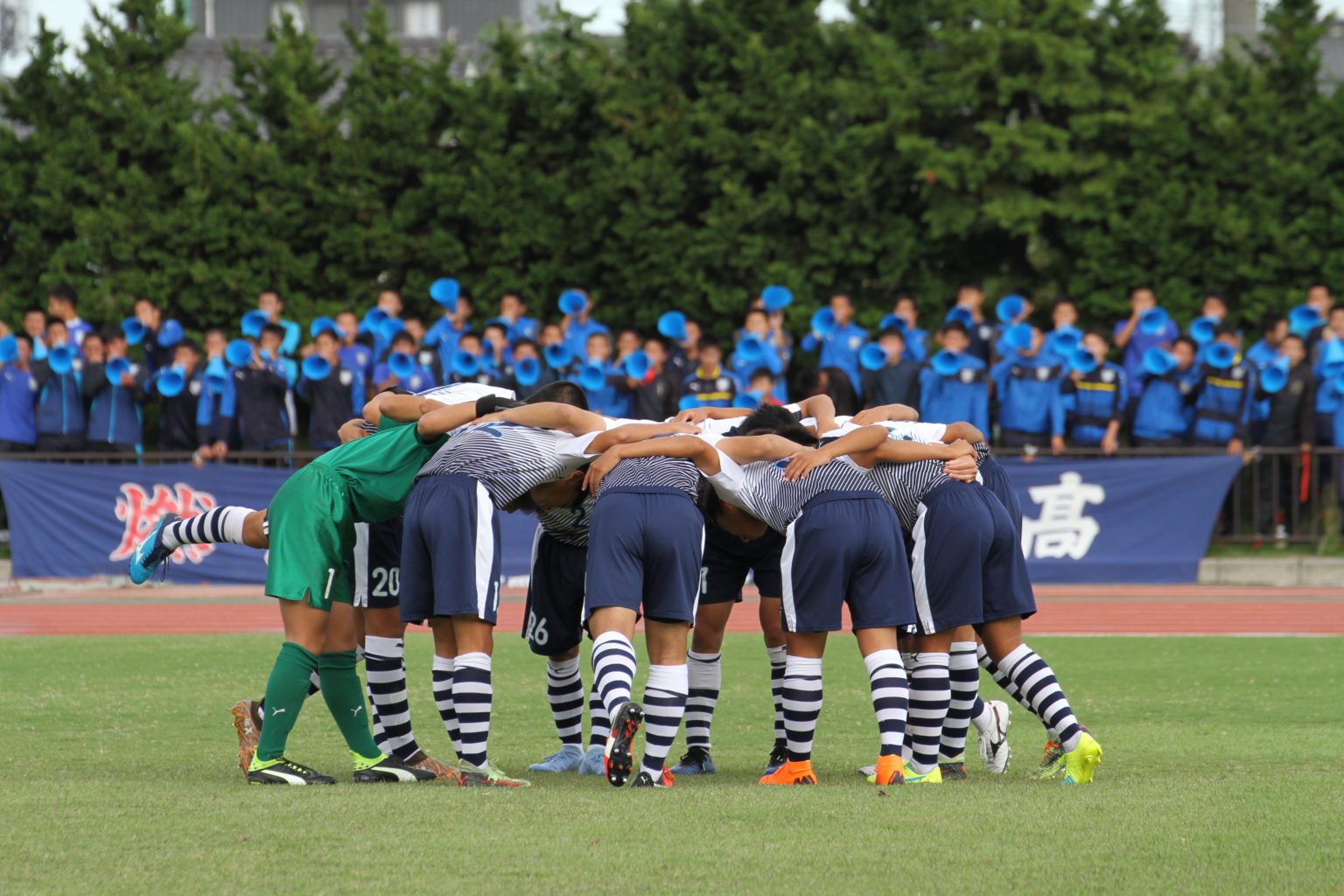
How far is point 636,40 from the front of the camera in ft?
65.6

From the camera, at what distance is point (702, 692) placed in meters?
7.29

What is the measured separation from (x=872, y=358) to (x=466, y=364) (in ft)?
14.4

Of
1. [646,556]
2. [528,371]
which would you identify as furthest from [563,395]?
[528,371]

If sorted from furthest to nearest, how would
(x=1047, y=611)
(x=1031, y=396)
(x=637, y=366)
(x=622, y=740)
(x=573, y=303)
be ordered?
(x=573, y=303) < (x=637, y=366) < (x=1031, y=396) < (x=1047, y=611) < (x=622, y=740)

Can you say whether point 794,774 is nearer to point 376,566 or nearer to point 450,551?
point 450,551

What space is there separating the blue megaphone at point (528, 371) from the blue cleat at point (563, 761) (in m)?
10.0

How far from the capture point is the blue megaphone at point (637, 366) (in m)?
Result: 17.4

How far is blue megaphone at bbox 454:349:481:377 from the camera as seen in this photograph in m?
17.3

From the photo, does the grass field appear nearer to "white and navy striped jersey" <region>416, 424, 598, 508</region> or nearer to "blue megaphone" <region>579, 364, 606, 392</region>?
"white and navy striped jersey" <region>416, 424, 598, 508</region>

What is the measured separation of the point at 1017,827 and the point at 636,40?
53.4 ft

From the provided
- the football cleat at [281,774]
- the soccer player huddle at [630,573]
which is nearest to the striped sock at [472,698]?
the soccer player huddle at [630,573]

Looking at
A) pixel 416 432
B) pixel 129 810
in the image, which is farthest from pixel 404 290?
pixel 129 810

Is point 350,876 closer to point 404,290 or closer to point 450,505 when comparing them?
point 450,505

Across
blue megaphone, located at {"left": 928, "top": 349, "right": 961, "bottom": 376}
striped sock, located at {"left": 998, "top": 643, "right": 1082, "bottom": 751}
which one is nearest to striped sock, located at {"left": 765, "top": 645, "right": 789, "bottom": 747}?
striped sock, located at {"left": 998, "top": 643, "right": 1082, "bottom": 751}
